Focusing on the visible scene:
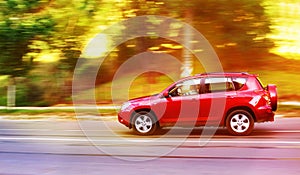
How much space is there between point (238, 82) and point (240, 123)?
1066 millimetres

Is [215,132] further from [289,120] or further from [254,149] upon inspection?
[289,120]

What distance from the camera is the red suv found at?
1259 centimetres

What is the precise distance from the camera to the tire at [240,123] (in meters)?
12.6

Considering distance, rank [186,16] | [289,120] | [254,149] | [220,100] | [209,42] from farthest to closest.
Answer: [209,42] → [186,16] → [289,120] → [220,100] → [254,149]

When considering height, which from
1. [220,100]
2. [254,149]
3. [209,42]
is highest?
[209,42]

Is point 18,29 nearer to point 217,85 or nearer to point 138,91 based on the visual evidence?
point 138,91

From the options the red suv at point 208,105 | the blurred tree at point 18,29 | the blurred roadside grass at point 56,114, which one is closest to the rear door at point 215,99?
the red suv at point 208,105

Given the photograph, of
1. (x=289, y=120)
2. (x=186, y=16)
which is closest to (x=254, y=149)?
(x=289, y=120)

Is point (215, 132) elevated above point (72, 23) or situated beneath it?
situated beneath

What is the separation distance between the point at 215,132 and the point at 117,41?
11108 millimetres

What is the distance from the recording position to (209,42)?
2322 cm

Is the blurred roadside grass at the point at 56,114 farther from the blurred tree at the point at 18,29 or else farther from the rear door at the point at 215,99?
the rear door at the point at 215,99

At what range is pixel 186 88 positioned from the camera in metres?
13.1

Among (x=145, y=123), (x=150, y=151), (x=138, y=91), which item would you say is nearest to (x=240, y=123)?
(x=145, y=123)
